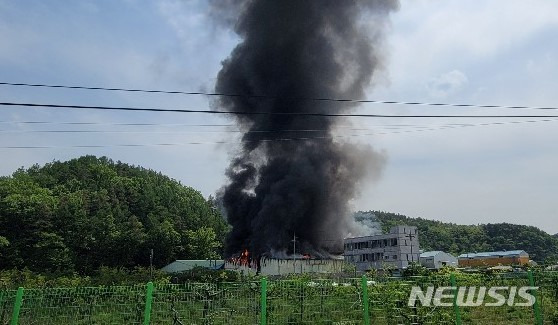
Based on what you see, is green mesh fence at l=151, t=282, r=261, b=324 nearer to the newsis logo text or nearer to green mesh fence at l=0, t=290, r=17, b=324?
green mesh fence at l=0, t=290, r=17, b=324

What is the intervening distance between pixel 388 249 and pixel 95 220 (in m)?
46.5

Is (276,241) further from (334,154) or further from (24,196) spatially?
(24,196)

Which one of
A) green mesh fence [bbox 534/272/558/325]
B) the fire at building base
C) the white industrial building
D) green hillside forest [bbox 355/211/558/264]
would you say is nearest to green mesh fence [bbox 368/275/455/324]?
green mesh fence [bbox 534/272/558/325]

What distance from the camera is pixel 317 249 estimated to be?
6091 centimetres

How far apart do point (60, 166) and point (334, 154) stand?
66.4 metres

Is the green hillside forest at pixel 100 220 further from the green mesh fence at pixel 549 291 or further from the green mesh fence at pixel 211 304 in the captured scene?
the green mesh fence at pixel 549 291

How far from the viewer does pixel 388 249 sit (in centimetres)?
6369

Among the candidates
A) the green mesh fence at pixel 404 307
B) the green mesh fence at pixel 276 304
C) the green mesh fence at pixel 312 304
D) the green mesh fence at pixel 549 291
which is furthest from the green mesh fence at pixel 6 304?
the green mesh fence at pixel 549 291

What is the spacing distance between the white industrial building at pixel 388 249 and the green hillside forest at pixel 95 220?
25392 millimetres

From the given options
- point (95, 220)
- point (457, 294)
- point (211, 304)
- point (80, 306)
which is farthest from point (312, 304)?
point (95, 220)

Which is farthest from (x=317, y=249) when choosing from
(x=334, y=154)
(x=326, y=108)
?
(x=326, y=108)

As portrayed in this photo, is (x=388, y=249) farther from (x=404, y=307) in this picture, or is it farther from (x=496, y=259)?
(x=404, y=307)

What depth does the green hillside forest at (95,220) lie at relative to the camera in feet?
215

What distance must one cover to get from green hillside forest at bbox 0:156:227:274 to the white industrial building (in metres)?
25.4
